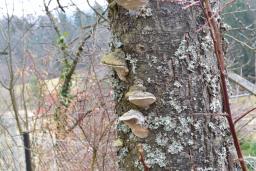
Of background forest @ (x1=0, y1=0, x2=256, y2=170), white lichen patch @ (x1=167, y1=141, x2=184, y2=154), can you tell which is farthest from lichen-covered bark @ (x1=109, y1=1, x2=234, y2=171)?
background forest @ (x1=0, y1=0, x2=256, y2=170)

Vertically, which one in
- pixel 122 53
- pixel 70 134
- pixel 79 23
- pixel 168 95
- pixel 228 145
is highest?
pixel 79 23

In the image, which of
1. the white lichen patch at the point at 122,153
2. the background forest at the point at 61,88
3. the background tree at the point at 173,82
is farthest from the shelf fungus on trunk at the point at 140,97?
the background forest at the point at 61,88

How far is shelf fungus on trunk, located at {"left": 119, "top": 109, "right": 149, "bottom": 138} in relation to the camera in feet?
3.05

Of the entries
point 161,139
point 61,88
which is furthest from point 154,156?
point 61,88

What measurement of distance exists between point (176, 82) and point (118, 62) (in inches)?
5.3

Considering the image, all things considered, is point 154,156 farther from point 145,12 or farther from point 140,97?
point 145,12

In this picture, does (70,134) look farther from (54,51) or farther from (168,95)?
(168,95)

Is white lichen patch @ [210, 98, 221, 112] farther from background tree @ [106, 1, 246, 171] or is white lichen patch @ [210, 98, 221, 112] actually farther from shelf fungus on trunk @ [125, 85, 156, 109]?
shelf fungus on trunk @ [125, 85, 156, 109]

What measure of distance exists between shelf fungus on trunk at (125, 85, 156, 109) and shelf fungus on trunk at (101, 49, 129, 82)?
4cm

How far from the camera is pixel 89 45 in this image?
4.26m

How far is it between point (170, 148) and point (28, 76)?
3770 mm

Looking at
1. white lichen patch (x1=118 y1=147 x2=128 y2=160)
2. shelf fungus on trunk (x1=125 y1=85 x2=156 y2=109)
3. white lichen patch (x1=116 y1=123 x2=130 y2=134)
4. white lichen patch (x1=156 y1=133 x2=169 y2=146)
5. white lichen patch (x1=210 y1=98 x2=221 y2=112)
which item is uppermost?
shelf fungus on trunk (x1=125 y1=85 x2=156 y2=109)

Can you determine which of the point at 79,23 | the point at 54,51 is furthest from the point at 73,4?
the point at 54,51

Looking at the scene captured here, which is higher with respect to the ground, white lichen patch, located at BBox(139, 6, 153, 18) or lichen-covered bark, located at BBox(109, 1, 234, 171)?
white lichen patch, located at BBox(139, 6, 153, 18)
